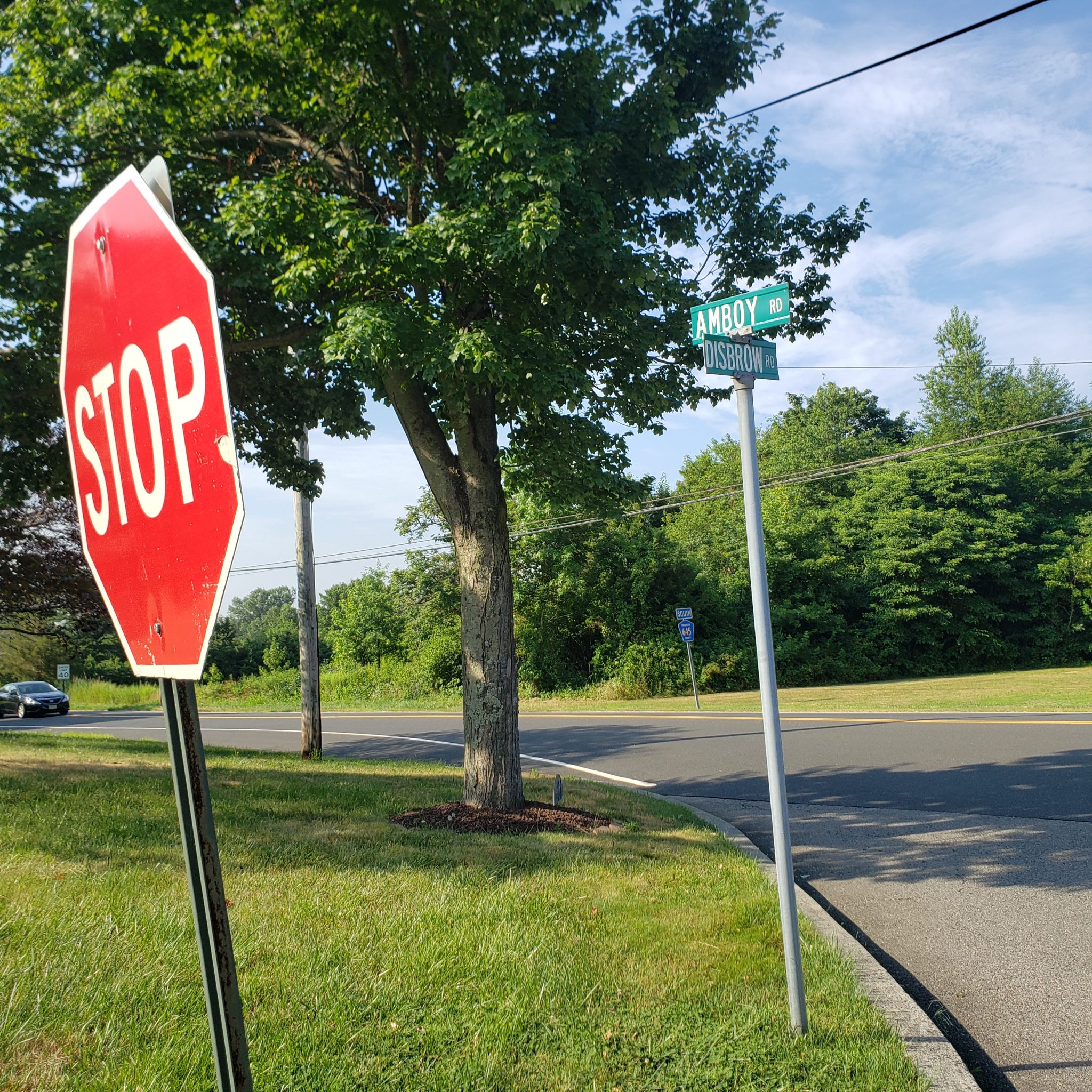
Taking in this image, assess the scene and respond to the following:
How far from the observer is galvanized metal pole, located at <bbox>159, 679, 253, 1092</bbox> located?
150cm

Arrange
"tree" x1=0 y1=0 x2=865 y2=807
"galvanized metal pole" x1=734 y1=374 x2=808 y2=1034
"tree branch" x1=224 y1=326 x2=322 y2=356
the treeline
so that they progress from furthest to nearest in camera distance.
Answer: the treeline, "tree branch" x1=224 y1=326 x2=322 y2=356, "tree" x1=0 y1=0 x2=865 y2=807, "galvanized metal pole" x1=734 y1=374 x2=808 y2=1034

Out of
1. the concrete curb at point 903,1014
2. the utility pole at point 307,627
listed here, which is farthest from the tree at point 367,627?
the concrete curb at point 903,1014

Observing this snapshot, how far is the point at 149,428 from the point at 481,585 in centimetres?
652

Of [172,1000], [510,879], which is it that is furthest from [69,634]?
[172,1000]

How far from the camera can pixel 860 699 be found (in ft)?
72.5

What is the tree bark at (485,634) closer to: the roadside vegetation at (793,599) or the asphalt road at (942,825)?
the asphalt road at (942,825)

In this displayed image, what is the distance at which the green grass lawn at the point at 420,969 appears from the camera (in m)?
3.28

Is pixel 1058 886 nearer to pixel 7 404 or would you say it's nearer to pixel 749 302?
pixel 749 302

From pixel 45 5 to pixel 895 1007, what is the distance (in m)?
9.27

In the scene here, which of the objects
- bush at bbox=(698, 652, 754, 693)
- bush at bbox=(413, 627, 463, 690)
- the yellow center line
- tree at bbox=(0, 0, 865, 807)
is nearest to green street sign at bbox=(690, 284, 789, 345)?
tree at bbox=(0, 0, 865, 807)

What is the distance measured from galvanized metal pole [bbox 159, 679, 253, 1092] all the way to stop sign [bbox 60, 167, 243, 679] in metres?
0.09

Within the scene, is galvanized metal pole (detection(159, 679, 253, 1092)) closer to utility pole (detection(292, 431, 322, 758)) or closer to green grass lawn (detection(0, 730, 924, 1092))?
green grass lawn (detection(0, 730, 924, 1092))

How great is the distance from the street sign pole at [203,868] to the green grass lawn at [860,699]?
17761mm

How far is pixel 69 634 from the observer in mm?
13195
